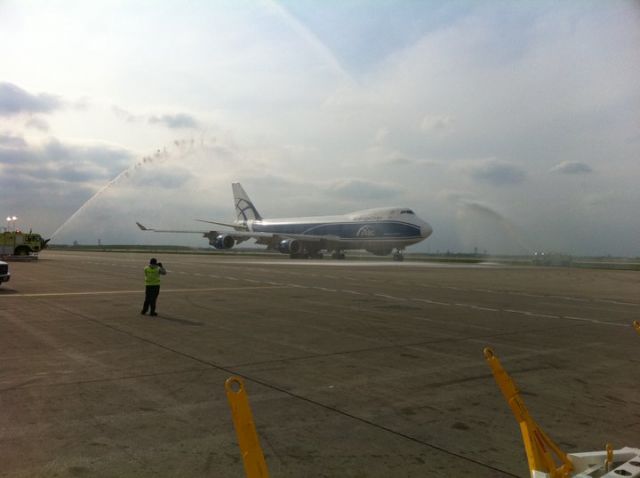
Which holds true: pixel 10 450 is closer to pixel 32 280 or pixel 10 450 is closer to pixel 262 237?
pixel 32 280

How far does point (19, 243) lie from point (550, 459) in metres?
55.7

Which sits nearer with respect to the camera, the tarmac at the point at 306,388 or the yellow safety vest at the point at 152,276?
the tarmac at the point at 306,388

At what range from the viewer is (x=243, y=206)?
3093 inches

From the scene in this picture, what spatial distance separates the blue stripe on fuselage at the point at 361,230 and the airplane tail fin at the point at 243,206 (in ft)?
46.2

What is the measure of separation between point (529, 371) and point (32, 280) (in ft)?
76.0

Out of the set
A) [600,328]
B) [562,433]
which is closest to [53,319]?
[562,433]

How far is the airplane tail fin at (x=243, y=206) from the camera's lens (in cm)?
7769

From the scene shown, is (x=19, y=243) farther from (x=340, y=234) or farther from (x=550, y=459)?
(x=550, y=459)

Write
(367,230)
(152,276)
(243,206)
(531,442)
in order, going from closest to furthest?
(531,442), (152,276), (367,230), (243,206)

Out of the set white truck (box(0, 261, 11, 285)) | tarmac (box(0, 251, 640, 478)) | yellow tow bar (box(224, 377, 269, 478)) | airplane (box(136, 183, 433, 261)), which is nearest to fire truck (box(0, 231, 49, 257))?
airplane (box(136, 183, 433, 261))

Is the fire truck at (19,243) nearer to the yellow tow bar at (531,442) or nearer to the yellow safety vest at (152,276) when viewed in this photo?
the yellow safety vest at (152,276)

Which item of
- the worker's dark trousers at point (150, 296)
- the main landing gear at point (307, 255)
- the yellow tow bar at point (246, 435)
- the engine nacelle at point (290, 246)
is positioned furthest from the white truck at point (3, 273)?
the main landing gear at point (307, 255)

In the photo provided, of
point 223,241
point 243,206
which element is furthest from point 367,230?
point 243,206

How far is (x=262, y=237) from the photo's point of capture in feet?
198
